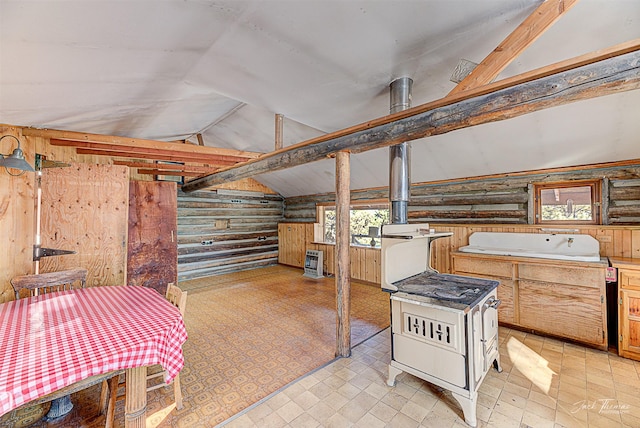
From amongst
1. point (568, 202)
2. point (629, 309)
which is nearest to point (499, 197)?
point (568, 202)

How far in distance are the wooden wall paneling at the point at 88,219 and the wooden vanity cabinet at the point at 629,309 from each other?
6041 mm

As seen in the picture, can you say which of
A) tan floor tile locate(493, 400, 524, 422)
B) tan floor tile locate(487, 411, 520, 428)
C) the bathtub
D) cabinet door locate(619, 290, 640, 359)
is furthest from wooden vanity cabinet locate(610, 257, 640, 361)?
tan floor tile locate(487, 411, 520, 428)

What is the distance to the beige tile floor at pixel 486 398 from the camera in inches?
82.1

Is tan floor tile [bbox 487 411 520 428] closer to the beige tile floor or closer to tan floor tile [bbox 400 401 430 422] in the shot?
the beige tile floor

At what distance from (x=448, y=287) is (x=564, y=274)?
6.32 ft

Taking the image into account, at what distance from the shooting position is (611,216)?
138 inches

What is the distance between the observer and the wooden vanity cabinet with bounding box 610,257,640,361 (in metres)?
2.85

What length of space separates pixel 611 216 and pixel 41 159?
7.07 metres

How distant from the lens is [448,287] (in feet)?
8.21

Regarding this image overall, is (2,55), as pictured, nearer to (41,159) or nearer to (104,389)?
(41,159)

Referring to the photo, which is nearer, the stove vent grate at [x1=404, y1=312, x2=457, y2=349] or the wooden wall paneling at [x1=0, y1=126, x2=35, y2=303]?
the stove vent grate at [x1=404, y1=312, x2=457, y2=349]

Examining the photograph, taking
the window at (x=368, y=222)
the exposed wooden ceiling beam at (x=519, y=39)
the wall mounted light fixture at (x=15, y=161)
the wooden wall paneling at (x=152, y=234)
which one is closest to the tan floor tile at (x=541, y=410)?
the exposed wooden ceiling beam at (x=519, y=39)

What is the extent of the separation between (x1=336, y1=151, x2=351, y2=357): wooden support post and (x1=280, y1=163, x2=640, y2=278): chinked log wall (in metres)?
2.50

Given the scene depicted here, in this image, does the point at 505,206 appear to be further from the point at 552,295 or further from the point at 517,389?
the point at 517,389
